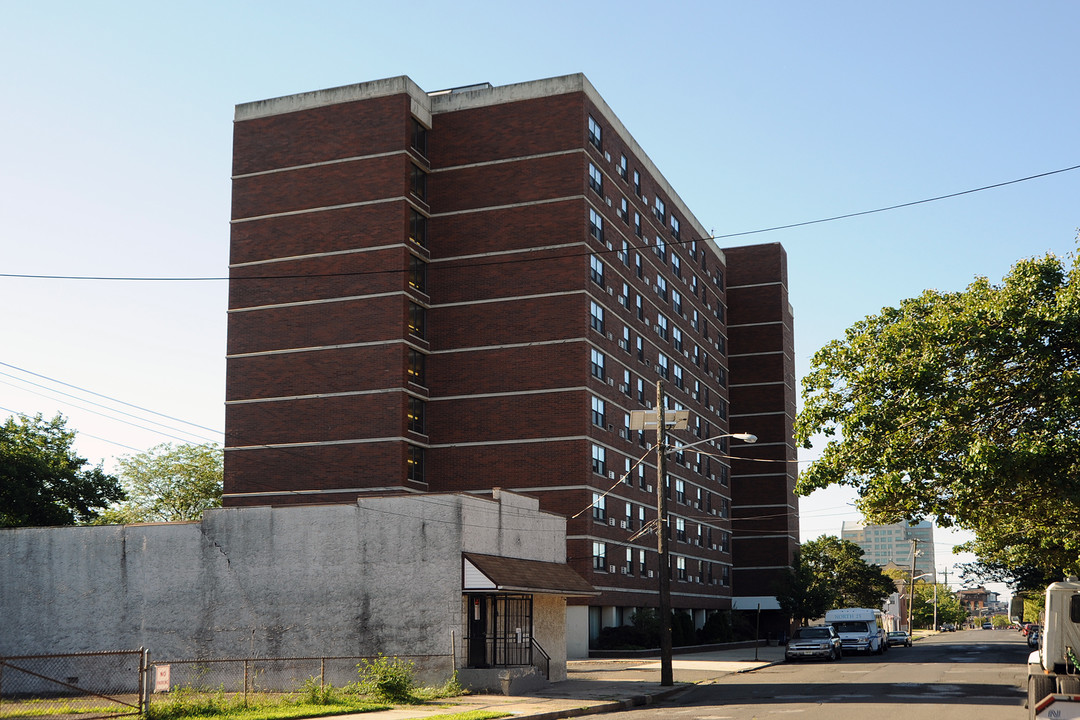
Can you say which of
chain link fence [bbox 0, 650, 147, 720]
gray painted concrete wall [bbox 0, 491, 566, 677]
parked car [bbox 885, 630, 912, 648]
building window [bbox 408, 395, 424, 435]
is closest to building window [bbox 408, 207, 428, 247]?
building window [bbox 408, 395, 424, 435]

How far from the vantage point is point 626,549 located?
62.8 meters

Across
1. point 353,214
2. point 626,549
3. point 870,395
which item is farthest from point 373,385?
point 870,395

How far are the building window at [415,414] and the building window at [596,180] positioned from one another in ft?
48.8

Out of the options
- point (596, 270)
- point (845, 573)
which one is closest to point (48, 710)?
point (596, 270)

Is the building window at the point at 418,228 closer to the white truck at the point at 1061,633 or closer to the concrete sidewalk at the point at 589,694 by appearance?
the concrete sidewalk at the point at 589,694

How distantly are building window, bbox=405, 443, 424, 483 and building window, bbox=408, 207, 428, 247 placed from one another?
11.0 metres

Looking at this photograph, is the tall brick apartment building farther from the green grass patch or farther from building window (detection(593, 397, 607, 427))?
the green grass patch

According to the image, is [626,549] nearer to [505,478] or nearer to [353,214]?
[505,478]

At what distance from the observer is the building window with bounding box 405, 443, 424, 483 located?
56.8m

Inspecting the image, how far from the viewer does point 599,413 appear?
5934 centimetres

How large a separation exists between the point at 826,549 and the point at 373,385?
219ft

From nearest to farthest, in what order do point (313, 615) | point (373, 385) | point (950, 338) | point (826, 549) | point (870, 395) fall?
point (950, 338), point (870, 395), point (313, 615), point (373, 385), point (826, 549)

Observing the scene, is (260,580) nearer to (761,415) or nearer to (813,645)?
(813,645)

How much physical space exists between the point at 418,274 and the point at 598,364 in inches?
424
